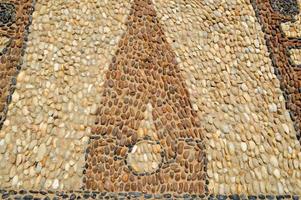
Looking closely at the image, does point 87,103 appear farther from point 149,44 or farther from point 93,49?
point 149,44

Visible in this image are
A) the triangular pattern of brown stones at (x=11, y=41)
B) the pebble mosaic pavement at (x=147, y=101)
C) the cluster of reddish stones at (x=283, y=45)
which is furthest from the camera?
the cluster of reddish stones at (x=283, y=45)

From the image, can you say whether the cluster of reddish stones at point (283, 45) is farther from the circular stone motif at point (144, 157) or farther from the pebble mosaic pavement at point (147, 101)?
the circular stone motif at point (144, 157)

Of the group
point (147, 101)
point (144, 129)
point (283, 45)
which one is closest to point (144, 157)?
point (144, 129)

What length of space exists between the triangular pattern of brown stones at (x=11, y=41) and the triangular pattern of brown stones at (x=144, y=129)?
156cm

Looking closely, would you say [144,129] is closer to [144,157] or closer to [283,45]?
[144,157]

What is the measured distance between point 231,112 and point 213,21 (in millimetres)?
2129

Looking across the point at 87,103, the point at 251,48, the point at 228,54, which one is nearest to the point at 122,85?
the point at 87,103

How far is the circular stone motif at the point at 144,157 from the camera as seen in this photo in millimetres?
6000

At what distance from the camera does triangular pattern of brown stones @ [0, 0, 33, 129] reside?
6.43m

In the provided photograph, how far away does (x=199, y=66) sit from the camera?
7203 millimetres

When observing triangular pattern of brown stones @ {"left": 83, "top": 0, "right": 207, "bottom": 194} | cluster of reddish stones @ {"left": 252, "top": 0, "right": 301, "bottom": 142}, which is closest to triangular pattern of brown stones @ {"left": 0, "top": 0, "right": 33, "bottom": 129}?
triangular pattern of brown stones @ {"left": 83, "top": 0, "right": 207, "bottom": 194}

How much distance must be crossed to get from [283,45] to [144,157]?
3822 millimetres

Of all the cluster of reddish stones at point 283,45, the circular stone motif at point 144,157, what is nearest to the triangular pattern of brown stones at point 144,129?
the circular stone motif at point 144,157

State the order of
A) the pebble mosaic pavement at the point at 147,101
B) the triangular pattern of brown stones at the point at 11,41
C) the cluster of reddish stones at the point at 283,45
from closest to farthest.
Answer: the pebble mosaic pavement at the point at 147,101 → the triangular pattern of brown stones at the point at 11,41 → the cluster of reddish stones at the point at 283,45
